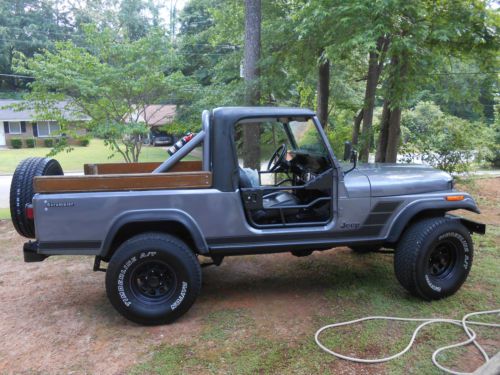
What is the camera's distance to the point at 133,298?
11.9ft

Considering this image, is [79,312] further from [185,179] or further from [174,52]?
[174,52]

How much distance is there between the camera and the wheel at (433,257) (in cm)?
391

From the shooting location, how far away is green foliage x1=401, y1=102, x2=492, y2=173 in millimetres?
10117

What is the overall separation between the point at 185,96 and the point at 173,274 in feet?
17.2

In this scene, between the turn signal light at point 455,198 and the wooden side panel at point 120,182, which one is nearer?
the wooden side panel at point 120,182

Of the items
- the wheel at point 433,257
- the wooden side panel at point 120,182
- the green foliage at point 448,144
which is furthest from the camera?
the green foliage at point 448,144

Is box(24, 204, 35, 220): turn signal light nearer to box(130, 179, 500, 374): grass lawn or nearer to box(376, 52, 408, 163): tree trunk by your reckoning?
box(130, 179, 500, 374): grass lawn

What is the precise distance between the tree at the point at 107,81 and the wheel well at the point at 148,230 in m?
3.98

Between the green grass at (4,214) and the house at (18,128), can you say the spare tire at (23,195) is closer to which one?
the green grass at (4,214)

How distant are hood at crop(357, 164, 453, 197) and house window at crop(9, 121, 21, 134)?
126ft

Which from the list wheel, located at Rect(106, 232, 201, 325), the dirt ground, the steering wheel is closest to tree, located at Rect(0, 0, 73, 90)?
the dirt ground

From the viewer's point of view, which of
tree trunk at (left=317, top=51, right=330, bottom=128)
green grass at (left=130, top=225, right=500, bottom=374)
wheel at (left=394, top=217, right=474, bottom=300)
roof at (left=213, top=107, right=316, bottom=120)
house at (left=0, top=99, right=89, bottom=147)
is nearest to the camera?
green grass at (left=130, top=225, right=500, bottom=374)

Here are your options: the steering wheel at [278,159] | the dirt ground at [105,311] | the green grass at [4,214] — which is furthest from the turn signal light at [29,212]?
the green grass at [4,214]

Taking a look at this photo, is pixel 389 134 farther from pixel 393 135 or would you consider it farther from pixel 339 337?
pixel 339 337
